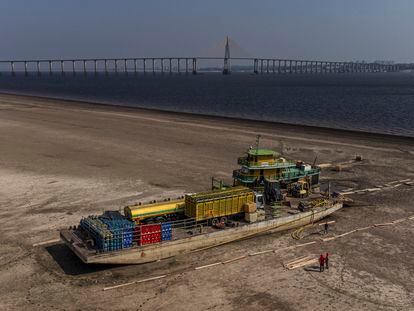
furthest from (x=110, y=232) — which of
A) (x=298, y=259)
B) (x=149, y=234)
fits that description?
(x=298, y=259)

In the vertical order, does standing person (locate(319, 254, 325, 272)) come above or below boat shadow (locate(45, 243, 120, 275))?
above

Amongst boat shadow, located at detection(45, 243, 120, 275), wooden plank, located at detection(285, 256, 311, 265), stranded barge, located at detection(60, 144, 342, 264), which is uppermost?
stranded barge, located at detection(60, 144, 342, 264)

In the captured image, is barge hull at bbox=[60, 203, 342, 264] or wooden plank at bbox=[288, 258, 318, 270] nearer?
barge hull at bbox=[60, 203, 342, 264]

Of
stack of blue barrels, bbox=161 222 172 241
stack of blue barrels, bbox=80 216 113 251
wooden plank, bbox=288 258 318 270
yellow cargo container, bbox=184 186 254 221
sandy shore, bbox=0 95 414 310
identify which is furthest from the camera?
yellow cargo container, bbox=184 186 254 221

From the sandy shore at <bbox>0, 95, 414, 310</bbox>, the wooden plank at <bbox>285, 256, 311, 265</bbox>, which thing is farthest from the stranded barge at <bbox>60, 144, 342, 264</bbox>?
the wooden plank at <bbox>285, 256, 311, 265</bbox>

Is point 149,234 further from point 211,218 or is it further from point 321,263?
point 321,263

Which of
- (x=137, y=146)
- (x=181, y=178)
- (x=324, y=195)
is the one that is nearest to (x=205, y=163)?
(x=181, y=178)

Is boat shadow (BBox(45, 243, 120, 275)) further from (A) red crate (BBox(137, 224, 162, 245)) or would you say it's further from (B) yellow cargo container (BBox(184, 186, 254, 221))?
(B) yellow cargo container (BBox(184, 186, 254, 221))
